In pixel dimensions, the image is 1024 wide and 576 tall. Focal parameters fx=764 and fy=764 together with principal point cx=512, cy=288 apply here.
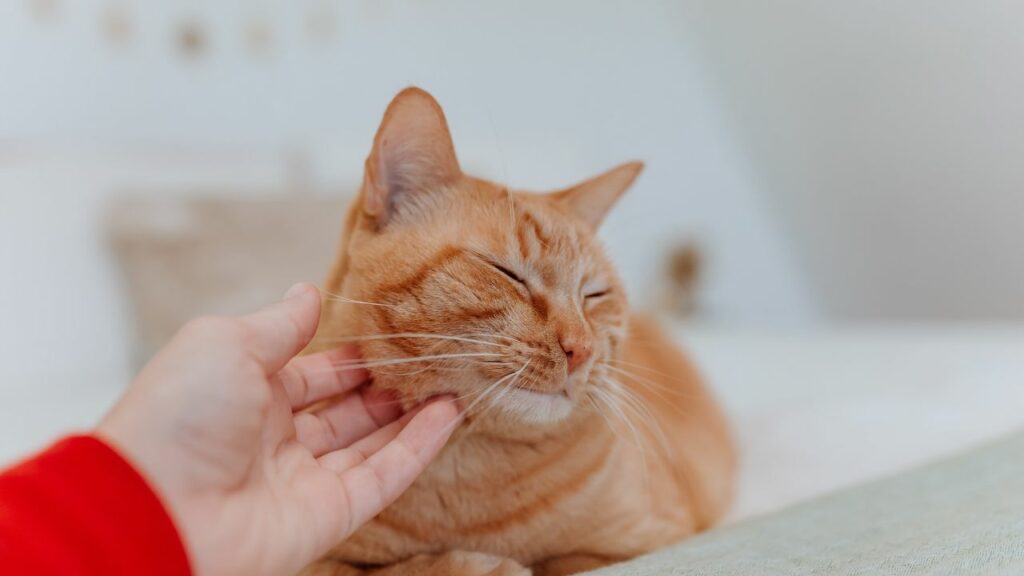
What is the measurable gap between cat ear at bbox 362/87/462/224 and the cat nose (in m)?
0.28

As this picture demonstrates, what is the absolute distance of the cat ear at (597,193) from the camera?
3.72 feet

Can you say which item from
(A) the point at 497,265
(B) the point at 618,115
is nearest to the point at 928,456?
(A) the point at 497,265

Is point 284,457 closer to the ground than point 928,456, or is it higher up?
higher up

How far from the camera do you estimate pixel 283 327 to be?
2.56 feet

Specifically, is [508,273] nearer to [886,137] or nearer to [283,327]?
[283,327]

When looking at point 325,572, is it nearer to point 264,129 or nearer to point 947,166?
point 264,129

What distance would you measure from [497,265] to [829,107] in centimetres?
319

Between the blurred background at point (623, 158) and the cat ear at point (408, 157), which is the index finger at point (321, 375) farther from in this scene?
the blurred background at point (623, 158)

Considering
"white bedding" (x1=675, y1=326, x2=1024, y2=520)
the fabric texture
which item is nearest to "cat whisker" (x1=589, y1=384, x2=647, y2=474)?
the fabric texture

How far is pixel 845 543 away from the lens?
874 millimetres

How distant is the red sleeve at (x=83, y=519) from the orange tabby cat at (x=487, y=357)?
31 centimetres

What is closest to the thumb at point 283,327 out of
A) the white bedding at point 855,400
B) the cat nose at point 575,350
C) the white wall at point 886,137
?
the cat nose at point 575,350

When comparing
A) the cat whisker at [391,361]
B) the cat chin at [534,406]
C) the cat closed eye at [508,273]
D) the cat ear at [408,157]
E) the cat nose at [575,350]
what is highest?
the cat ear at [408,157]

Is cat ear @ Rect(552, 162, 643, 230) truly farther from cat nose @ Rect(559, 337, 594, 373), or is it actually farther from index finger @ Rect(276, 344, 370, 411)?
index finger @ Rect(276, 344, 370, 411)
